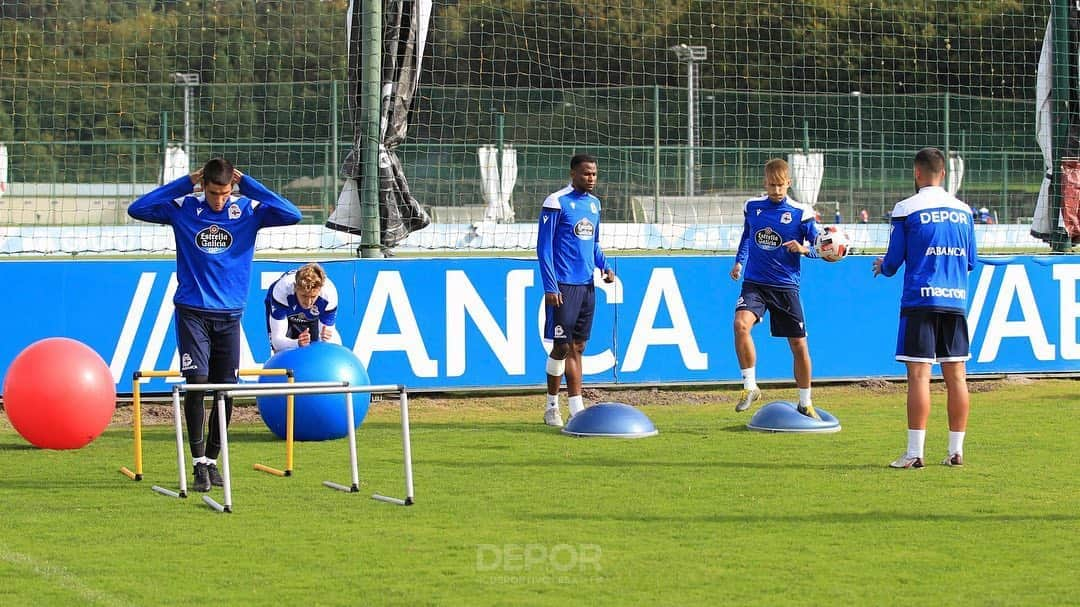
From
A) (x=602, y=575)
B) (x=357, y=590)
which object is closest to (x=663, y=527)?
(x=602, y=575)

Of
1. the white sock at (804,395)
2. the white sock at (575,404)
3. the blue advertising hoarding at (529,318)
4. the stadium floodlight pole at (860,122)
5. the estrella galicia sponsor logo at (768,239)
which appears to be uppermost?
the stadium floodlight pole at (860,122)

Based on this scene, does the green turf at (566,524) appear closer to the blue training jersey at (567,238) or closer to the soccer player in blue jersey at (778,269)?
the soccer player in blue jersey at (778,269)

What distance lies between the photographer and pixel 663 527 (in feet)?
23.5

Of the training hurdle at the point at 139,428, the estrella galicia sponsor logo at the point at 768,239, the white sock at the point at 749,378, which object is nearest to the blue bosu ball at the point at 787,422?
the white sock at the point at 749,378

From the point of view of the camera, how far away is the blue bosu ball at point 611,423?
10.5m

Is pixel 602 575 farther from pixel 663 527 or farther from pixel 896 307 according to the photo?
pixel 896 307

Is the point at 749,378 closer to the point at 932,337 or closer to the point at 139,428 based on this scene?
the point at 932,337

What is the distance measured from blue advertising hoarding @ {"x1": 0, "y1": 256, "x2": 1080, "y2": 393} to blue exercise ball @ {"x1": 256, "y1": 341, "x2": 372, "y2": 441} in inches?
81.7

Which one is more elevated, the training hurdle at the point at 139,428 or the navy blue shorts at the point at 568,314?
the navy blue shorts at the point at 568,314

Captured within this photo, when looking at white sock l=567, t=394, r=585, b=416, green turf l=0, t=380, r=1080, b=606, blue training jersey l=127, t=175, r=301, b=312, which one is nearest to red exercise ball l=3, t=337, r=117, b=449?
green turf l=0, t=380, r=1080, b=606

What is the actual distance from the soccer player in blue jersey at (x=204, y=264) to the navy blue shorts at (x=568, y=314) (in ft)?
10.5

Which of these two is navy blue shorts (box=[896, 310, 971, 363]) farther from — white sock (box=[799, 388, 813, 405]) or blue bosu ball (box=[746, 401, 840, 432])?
white sock (box=[799, 388, 813, 405])

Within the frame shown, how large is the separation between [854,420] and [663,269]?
2.52 meters

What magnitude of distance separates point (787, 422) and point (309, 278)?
12.2 ft
